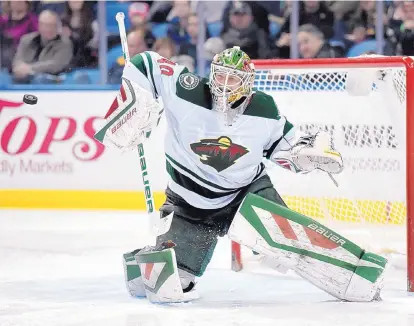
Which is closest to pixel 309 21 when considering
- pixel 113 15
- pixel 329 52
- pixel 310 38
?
pixel 310 38

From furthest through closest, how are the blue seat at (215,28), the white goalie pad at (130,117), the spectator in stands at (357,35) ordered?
the blue seat at (215,28) < the spectator in stands at (357,35) < the white goalie pad at (130,117)

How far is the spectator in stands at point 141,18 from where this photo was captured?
6527 millimetres

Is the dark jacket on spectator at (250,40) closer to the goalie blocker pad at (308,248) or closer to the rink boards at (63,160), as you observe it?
A: the rink boards at (63,160)

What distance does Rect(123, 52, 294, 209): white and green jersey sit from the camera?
3463 millimetres

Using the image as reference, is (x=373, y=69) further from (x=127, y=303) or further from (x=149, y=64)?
(x=127, y=303)

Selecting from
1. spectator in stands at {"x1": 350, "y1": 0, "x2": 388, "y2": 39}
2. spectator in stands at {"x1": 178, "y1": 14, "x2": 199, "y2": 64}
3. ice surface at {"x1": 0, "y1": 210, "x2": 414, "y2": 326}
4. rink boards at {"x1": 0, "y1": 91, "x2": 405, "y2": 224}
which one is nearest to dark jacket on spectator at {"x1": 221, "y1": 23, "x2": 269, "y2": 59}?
spectator in stands at {"x1": 178, "y1": 14, "x2": 199, "y2": 64}

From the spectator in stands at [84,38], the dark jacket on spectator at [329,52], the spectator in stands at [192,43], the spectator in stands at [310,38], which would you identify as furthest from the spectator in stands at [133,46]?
the dark jacket on spectator at [329,52]

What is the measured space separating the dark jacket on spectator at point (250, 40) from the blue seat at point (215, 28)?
42 millimetres

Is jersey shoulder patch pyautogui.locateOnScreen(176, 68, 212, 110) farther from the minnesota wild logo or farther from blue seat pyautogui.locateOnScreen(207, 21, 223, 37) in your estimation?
blue seat pyautogui.locateOnScreen(207, 21, 223, 37)

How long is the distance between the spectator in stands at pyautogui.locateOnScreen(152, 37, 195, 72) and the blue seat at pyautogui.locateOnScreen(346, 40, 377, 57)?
1105mm

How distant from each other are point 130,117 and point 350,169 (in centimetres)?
152

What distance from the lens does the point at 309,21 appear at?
632 centimetres

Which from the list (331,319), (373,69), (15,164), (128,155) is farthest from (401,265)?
(15,164)

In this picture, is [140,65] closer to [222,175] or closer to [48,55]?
[222,175]
